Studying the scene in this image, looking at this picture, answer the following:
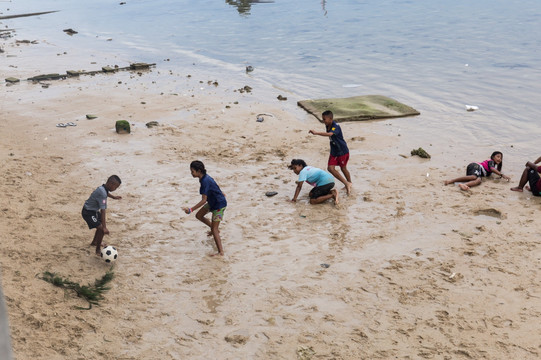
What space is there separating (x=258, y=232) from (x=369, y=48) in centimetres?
2009

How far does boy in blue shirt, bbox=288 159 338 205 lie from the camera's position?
9.38 m

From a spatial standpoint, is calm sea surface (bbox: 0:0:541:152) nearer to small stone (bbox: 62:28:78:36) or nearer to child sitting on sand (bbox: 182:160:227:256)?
small stone (bbox: 62:28:78:36)

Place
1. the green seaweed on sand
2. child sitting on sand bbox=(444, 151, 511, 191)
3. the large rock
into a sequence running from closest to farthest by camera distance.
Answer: the green seaweed on sand
child sitting on sand bbox=(444, 151, 511, 191)
the large rock

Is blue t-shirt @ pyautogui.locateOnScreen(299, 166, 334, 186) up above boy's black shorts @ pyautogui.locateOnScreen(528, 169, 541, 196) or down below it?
below

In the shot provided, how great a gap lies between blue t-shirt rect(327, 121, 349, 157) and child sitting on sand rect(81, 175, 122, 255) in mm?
4257

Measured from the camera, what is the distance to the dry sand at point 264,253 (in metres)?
5.70

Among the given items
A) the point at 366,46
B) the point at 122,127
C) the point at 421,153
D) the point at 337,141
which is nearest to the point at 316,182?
the point at 337,141

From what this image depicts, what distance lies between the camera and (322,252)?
784cm

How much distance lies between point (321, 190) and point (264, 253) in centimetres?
214

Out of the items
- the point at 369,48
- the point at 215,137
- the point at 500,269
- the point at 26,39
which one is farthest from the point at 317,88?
the point at 26,39

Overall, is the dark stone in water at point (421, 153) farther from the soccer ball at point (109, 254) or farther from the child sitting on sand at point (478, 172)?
the soccer ball at point (109, 254)

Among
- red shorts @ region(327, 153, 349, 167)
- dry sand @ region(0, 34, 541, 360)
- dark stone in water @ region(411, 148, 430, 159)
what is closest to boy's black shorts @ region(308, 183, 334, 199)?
dry sand @ region(0, 34, 541, 360)

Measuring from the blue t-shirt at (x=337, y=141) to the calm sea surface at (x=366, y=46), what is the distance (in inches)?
178

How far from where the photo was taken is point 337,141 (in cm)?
988
